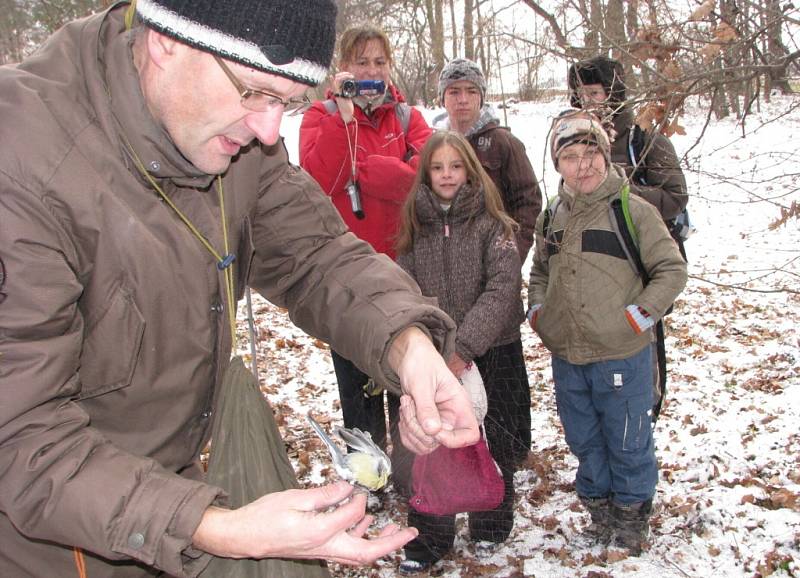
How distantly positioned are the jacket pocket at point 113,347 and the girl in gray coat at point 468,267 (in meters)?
2.30

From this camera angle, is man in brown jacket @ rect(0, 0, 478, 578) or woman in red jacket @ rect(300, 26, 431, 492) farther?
woman in red jacket @ rect(300, 26, 431, 492)

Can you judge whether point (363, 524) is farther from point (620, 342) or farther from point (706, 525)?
point (706, 525)

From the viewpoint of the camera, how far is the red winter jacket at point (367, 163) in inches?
154

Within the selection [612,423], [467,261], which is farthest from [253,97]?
[612,423]

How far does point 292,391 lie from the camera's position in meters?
5.93

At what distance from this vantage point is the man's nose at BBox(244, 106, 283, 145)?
142 centimetres

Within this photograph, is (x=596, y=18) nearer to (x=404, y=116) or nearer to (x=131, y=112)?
(x=131, y=112)

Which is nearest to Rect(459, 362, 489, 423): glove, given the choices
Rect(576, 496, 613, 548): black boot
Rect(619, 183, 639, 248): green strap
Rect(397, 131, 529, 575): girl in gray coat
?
Rect(397, 131, 529, 575): girl in gray coat

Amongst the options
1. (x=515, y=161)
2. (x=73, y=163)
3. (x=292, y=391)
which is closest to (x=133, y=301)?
(x=73, y=163)

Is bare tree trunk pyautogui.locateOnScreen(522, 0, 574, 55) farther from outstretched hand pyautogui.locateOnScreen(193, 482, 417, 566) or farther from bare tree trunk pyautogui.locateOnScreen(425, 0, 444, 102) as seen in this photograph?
bare tree trunk pyautogui.locateOnScreen(425, 0, 444, 102)

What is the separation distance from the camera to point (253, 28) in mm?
1337

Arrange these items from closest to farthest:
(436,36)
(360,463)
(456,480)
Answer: (360,463) < (456,480) < (436,36)

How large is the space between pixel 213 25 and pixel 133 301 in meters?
0.58

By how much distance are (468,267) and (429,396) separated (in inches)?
83.6
